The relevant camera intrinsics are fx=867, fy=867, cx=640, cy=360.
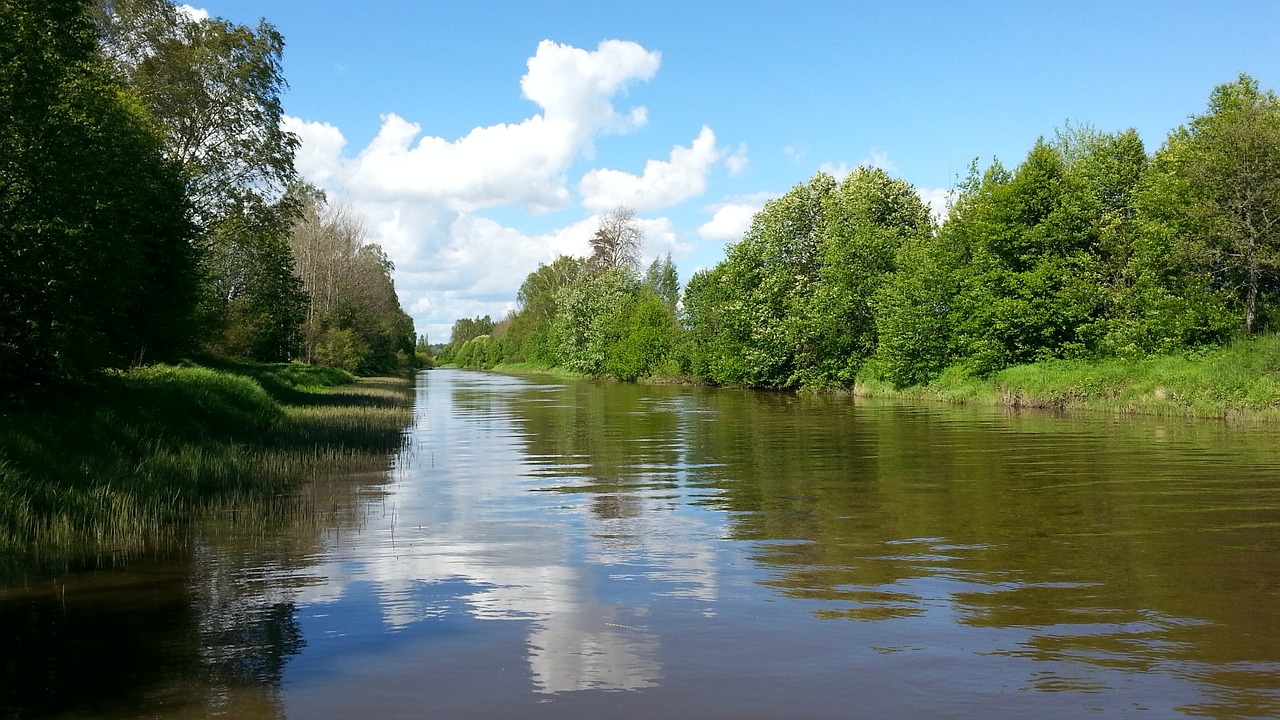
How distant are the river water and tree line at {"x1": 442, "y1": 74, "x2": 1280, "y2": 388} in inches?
761

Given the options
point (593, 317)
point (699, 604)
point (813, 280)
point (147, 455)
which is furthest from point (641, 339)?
point (699, 604)

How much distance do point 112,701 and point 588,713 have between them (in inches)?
141

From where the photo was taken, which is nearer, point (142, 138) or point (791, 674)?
point (791, 674)

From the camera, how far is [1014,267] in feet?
141

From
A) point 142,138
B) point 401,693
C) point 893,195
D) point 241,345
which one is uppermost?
point 893,195

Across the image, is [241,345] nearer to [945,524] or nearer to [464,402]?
[464,402]

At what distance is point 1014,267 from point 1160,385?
12.1 metres

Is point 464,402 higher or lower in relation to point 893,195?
lower

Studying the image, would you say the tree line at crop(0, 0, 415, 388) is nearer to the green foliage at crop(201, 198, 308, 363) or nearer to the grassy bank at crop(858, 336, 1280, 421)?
the green foliage at crop(201, 198, 308, 363)

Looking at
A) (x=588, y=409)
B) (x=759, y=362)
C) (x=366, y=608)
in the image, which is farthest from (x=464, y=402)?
(x=366, y=608)

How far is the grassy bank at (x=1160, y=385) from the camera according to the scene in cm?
2850

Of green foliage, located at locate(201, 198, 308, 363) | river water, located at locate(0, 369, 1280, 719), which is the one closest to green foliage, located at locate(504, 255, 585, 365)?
green foliage, located at locate(201, 198, 308, 363)

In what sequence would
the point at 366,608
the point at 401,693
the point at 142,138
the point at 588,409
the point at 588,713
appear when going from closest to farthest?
the point at 588,713, the point at 401,693, the point at 366,608, the point at 142,138, the point at 588,409

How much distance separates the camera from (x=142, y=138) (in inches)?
993
